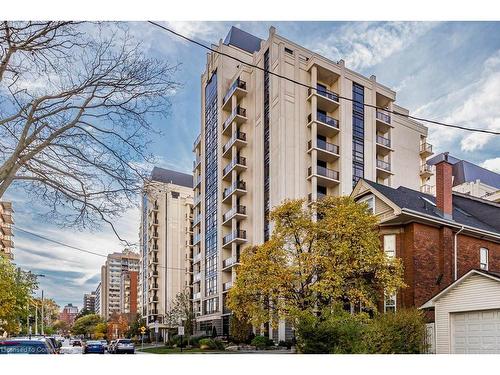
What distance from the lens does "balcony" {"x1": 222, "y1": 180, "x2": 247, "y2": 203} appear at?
11.4 meters

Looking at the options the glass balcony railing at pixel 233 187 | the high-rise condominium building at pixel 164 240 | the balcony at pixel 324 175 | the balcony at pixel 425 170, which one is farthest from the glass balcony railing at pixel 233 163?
the balcony at pixel 425 170

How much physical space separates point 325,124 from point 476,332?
4.62 metres

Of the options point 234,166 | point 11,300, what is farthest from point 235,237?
point 11,300

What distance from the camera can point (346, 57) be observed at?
29.0ft

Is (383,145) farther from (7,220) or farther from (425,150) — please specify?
(7,220)

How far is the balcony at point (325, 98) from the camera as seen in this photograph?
9.56m

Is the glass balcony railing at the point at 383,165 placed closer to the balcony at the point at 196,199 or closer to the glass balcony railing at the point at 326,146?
the glass balcony railing at the point at 326,146

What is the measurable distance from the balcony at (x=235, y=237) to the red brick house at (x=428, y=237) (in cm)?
300

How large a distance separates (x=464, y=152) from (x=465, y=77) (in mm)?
1335

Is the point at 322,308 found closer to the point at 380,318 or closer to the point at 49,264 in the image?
the point at 380,318

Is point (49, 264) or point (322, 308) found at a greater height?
point (49, 264)

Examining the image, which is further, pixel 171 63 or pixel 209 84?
pixel 209 84

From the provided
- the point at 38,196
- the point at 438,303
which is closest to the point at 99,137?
the point at 38,196
